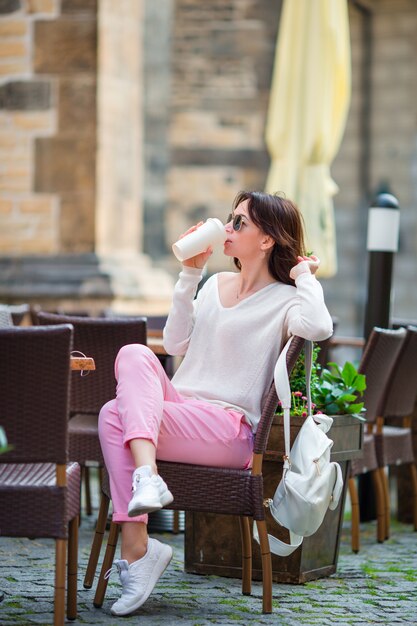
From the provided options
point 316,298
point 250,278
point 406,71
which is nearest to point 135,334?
point 250,278

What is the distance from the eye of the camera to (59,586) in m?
3.56

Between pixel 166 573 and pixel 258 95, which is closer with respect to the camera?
pixel 166 573

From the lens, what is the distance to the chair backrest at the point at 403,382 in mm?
5984

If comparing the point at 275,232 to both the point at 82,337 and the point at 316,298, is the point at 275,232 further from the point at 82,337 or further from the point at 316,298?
the point at 82,337

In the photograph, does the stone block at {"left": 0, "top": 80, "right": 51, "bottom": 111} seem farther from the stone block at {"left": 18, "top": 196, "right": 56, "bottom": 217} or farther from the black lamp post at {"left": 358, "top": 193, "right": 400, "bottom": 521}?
the black lamp post at {"left": 358, "top": 193, "right": 400, "bottom": 521}

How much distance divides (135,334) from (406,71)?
12511 millimetres

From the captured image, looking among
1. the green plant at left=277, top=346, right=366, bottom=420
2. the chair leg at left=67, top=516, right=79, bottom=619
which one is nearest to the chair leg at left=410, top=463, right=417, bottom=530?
the green plant at left=277, top=346, right=366, bottom=420

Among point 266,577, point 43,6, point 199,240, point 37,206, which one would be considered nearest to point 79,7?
point 43,6

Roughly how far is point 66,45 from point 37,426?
18.9ft

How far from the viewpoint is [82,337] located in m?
5.25

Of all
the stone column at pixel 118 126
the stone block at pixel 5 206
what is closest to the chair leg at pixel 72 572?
the stone column at pixel 118 126

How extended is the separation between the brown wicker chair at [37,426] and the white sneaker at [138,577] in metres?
0.40

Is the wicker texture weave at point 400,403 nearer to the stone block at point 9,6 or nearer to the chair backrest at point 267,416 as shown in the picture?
the chair backrest at point 267,416

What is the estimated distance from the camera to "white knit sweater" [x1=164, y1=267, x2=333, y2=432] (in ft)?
14.0
